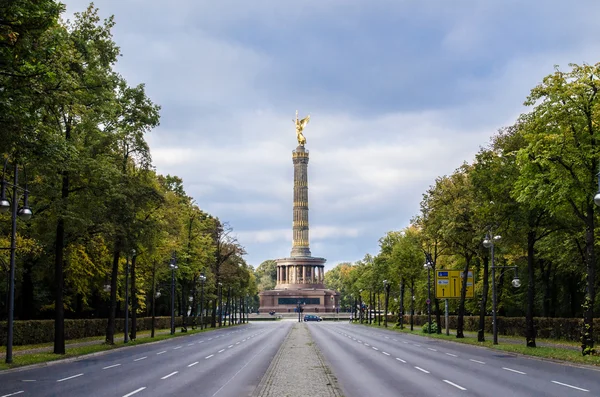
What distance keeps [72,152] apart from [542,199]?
21469mm

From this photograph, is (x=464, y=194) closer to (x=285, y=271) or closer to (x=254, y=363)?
(x=254, y=363)

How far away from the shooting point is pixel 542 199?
31531mm

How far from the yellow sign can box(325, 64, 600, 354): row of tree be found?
151 inches

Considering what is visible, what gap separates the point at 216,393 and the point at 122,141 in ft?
74.3

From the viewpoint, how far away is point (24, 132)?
64.5 feet

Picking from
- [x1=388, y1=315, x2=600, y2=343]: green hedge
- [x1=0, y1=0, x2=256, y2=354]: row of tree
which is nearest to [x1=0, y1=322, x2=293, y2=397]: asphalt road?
[x1=0, y1=0, x2=256, y2=354]: row of tree

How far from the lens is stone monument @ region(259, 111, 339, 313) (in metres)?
166

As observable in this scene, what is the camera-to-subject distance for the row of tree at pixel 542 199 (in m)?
30.3

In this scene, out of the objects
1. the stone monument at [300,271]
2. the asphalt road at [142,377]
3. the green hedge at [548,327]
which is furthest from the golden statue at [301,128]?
the asphalt road at [142,377]

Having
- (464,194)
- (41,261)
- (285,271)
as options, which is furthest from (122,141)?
(285,271)

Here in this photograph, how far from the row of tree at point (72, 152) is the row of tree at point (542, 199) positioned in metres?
20.1

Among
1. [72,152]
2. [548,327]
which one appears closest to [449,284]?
[548,327]

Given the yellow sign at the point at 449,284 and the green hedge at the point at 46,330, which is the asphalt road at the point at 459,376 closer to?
the green hedge at the point at 46,330

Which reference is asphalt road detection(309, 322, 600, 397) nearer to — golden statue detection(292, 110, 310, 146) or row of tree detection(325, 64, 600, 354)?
row of tree detection(325, 64, 600, 354)
